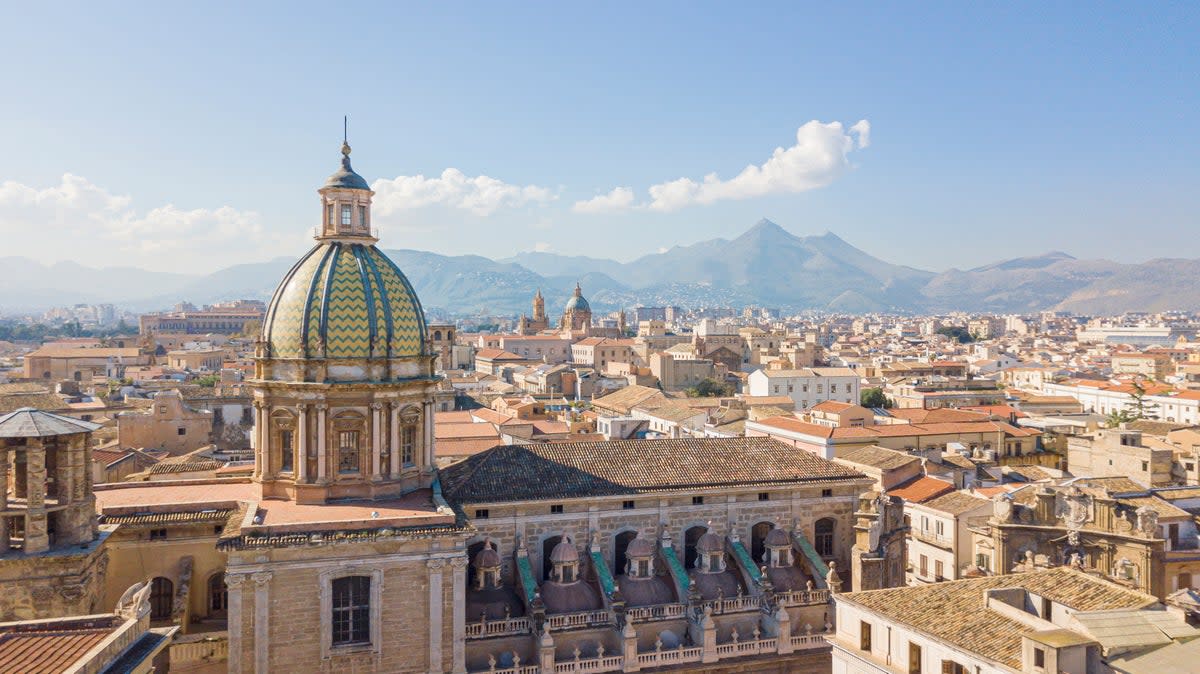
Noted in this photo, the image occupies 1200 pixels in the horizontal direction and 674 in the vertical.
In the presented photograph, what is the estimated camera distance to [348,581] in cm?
2245

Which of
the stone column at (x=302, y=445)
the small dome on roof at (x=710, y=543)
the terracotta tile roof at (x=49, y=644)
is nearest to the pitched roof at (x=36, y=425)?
the stone column at (x=302, y=445)

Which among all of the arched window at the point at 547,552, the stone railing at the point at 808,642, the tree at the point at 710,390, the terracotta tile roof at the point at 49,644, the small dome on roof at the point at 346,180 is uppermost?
the small dome on roof at the point at 346,180

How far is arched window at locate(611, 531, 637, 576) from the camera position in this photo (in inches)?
1075

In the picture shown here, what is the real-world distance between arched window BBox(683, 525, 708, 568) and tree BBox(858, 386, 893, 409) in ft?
172

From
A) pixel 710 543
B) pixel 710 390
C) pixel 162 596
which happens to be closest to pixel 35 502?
pixel 162 596

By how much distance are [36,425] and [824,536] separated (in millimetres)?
22879

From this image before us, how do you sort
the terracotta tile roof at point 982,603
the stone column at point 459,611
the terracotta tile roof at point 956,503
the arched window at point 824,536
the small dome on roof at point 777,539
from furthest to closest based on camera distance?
the terracotta tile roof at point 956,503, the arched window at point 824,536, the small dome on roof at point 777,539, the stone column at point 459,611, the terracotta tile roof at point 982,603

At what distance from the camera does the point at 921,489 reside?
3956 centimetres

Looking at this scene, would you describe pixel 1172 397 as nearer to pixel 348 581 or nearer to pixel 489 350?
pixel 348 581

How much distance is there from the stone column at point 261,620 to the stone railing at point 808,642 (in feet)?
45.5

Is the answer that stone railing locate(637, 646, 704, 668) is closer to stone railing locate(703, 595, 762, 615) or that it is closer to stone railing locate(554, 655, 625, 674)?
stone railing locate(554, 655, 625, 674)

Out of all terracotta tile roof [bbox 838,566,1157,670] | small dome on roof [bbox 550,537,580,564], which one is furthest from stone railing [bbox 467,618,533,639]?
terracotta tile roof [bbox 838,566,1157,670]

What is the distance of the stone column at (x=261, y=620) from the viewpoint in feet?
70.3

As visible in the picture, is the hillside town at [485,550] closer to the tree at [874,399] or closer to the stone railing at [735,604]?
the stone railing at [735,604]
